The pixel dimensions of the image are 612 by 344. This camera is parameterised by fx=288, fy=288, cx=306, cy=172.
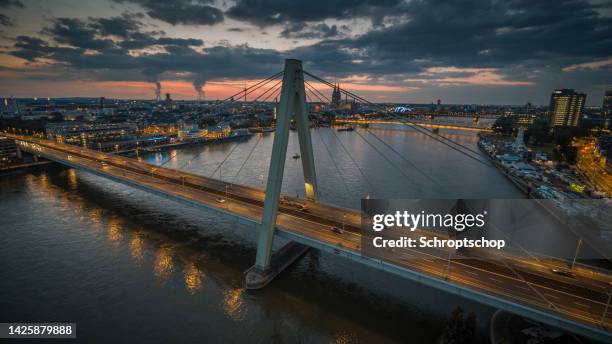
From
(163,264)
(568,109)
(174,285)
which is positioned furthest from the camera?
(568,109)

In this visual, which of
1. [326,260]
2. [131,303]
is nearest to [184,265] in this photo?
[131,303]

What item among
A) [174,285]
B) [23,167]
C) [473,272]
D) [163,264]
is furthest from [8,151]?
[473,272]

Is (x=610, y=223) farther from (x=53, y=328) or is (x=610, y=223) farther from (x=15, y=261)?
(x=15, y=261)

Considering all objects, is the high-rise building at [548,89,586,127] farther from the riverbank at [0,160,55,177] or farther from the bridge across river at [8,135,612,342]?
the riverbank at [0,160,55,177]

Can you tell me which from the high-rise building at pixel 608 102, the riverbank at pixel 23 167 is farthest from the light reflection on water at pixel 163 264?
the high-rise building at pixel 608 102

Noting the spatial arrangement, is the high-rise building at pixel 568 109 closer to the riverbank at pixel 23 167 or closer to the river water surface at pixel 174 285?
the river water surface at pixel 174 285

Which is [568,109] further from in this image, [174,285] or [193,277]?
[174,285]
